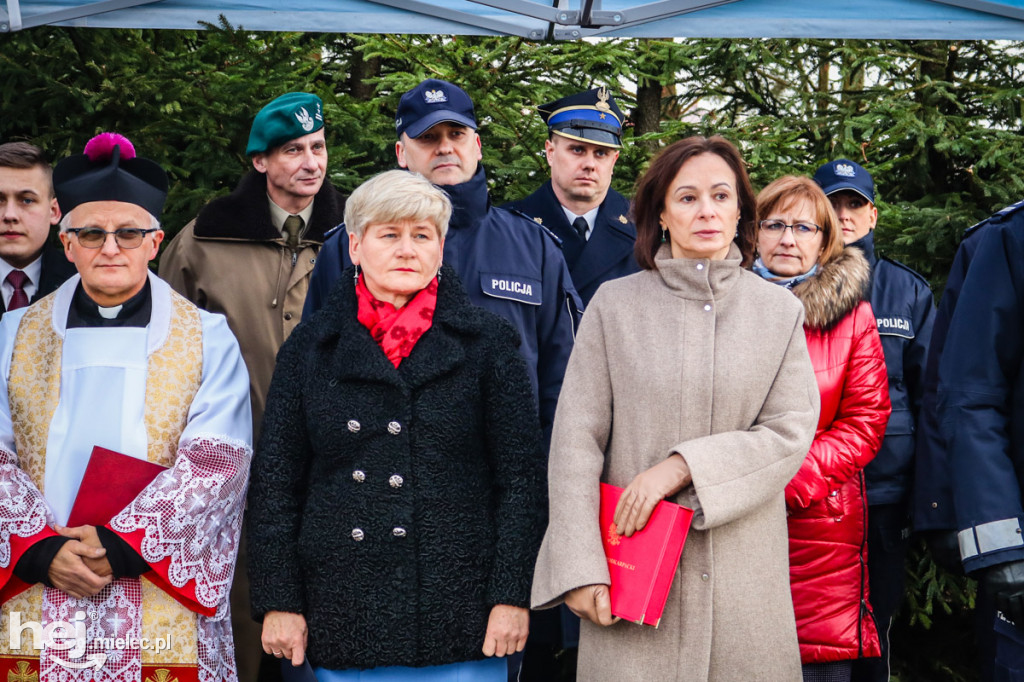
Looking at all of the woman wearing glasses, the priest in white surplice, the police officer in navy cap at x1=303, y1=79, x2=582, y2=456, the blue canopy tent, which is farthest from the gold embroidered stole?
the woman wearing glasses

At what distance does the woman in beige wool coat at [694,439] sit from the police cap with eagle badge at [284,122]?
168cm

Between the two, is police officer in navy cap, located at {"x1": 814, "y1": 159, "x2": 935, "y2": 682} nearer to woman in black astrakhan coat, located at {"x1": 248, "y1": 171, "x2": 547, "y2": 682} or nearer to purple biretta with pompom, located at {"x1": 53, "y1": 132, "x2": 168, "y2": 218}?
woman in black astrakhan coat, located at {"x1": 248, "y1": 171, "x2": 547, "y2": 682}

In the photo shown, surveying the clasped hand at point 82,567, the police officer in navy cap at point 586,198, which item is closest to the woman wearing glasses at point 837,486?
the police officer in navy cap at point 586,198

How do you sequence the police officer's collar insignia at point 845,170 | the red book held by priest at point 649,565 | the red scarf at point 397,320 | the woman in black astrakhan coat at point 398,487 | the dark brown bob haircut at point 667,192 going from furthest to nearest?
the police officer's collar insignia at point 845,170 < the dark brown bob haircut at point 667,192 < the red scarf at point 397,320 < the woman in black astrakhan coat at point 398,487 < the red book held by priest at point 649,565

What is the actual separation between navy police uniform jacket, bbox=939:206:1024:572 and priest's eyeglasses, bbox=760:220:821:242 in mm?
987

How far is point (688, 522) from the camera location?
111 inches

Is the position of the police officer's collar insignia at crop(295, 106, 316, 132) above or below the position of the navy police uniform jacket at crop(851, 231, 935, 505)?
above

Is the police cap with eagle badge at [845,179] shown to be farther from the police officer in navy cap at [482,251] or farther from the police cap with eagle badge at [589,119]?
the police officer in navy cap at [482,251]

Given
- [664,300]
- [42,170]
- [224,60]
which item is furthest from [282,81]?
[664,300]

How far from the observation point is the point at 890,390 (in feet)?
13.8

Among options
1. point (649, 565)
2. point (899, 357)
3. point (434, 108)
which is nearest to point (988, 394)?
point (649, 565)

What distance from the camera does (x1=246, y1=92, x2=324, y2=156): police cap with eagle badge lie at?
4.25 metres

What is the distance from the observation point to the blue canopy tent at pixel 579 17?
14.6 ft

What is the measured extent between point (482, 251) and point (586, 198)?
1.07 metres
